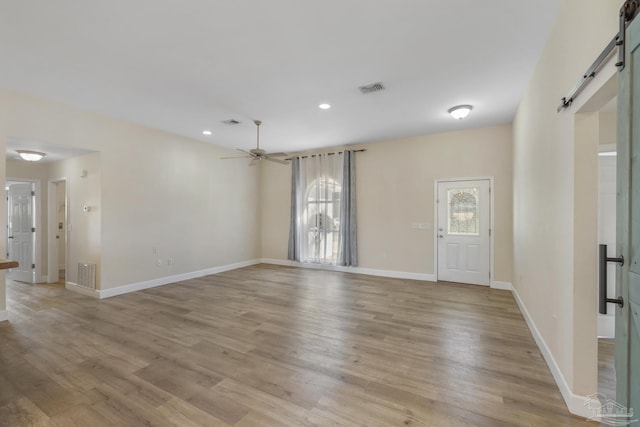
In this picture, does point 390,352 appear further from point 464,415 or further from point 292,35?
point 292,35

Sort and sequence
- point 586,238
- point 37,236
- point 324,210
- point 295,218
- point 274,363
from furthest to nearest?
point 295,218
point 324,210
point 37,236
point 274,363
point 586,238

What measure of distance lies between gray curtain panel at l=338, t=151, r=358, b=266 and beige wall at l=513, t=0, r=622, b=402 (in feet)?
12.1

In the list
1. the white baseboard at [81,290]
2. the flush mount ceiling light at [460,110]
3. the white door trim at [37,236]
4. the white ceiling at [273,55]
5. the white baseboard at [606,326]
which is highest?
the white ceiling at [273,55]

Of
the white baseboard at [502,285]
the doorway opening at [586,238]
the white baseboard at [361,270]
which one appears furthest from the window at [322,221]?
the doorway opening at [586,238]

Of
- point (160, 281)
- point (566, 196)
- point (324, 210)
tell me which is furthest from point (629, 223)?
point (160, 281)

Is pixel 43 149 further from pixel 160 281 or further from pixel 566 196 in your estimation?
pixel 566 196

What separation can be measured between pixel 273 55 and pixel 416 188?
405 cm

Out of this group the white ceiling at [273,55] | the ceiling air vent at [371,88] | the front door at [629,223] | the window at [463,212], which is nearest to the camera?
the front door at [629,223]

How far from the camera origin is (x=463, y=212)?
548cm

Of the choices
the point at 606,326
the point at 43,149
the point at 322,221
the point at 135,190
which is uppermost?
the point at 43,149

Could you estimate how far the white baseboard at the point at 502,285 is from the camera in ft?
16.5

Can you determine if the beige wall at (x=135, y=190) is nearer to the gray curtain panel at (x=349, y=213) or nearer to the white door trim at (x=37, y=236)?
the white door trim at (x=37, y=236)

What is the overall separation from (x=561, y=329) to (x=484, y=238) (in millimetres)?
3353

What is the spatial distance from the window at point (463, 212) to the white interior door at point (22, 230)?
28.1ft
